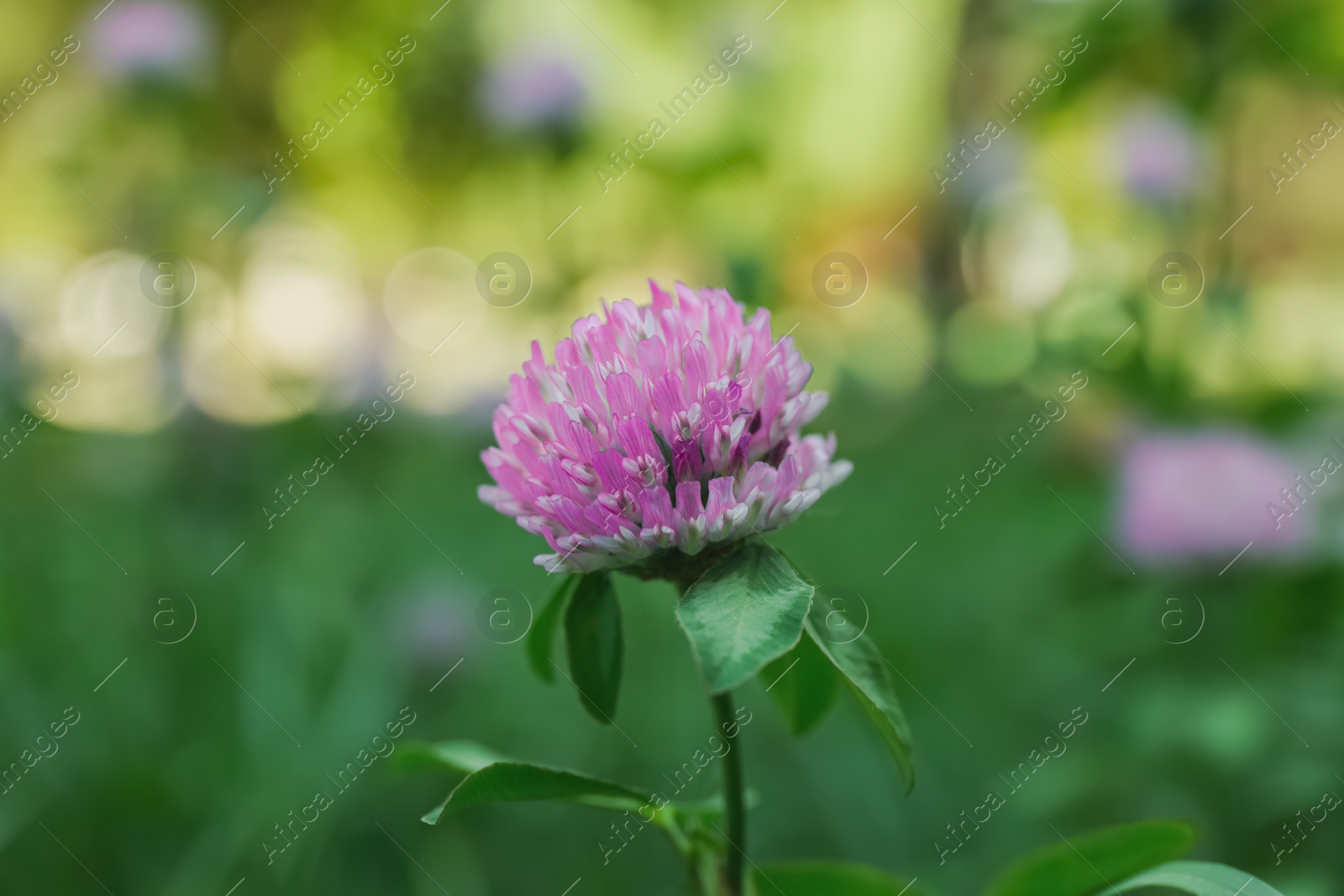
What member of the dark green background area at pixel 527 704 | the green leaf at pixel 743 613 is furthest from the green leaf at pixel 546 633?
the dark green background area at pixel 527 704

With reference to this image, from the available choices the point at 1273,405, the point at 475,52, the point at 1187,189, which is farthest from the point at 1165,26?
the point at 475,52

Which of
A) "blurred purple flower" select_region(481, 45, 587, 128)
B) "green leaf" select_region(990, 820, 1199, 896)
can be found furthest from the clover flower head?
"blurred purple flower" select_region(481, 45, 587, 128)

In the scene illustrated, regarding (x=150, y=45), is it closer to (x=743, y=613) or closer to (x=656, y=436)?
(x=656, y=436)

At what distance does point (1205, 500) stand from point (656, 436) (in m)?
1.00

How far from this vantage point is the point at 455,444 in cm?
289

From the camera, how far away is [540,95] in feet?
6.86

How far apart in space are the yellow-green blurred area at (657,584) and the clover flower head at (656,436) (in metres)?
0.53

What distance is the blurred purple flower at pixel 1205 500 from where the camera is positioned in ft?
4.32

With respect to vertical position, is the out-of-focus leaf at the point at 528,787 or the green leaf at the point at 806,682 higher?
the out-of-focus leaf at the point at 528,787

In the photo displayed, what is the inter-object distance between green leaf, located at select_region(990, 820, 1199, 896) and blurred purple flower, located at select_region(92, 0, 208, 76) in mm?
2105
